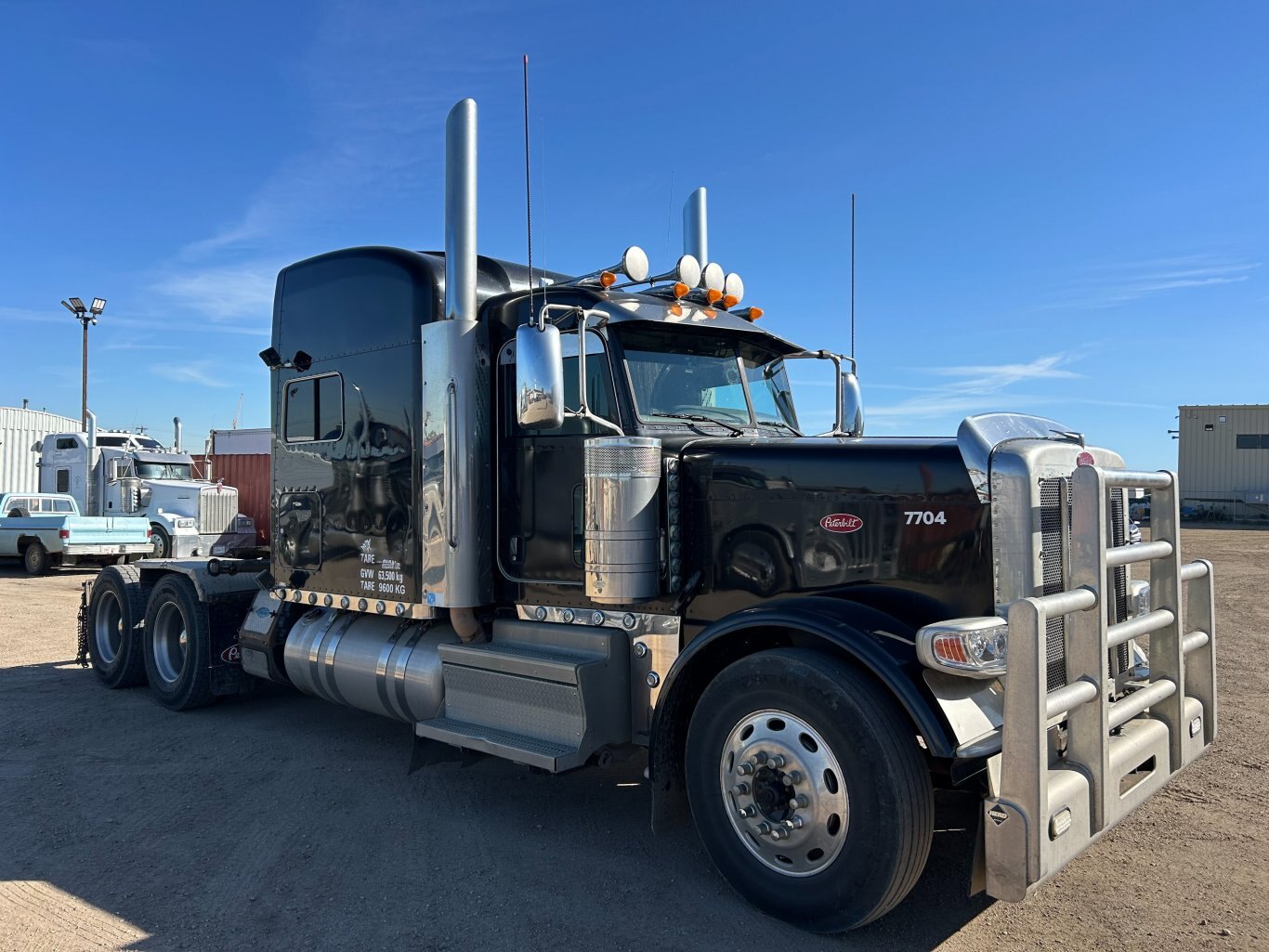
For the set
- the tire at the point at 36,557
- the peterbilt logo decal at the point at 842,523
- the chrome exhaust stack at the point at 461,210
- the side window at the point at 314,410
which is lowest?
the tire at the point at 36,557

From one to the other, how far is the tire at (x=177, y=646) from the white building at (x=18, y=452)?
78.6 ft

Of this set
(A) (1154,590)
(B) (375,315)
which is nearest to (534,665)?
(B) (375,315)

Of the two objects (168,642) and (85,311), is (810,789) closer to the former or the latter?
(168,642)

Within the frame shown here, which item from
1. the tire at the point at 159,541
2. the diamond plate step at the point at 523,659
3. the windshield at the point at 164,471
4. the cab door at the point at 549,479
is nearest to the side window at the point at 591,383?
the cab door at the point at 549,479

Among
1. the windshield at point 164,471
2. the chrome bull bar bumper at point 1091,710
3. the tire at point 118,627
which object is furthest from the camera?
the windshield at point 164,471

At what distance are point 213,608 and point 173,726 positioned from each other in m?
0.89

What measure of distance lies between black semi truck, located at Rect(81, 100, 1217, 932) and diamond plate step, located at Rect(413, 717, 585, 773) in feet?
0.06

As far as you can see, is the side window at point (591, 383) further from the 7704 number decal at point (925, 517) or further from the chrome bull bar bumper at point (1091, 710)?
the chrome bull bar bumper at point (1091, 710)

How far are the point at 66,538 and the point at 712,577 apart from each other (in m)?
17.0

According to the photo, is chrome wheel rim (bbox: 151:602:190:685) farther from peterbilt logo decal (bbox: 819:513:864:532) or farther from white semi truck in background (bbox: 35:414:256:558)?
white semi truck in background (bbox: 35:414:256:558)

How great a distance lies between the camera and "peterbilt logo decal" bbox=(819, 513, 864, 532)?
3752 mm

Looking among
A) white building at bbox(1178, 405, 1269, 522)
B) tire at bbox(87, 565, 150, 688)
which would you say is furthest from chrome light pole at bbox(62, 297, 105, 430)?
white building at bbox(1178, 405, 1269, 522)

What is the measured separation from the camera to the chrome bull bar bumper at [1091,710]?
114 inches

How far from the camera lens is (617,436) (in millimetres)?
4277
